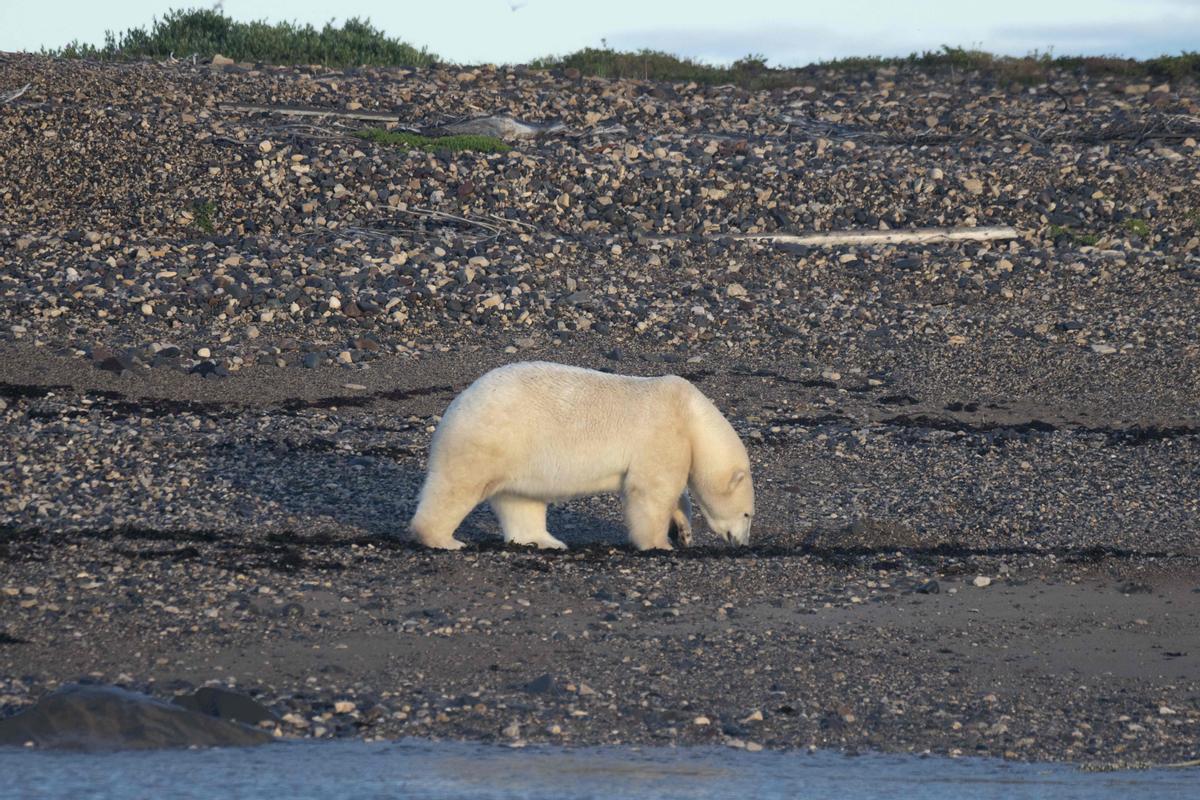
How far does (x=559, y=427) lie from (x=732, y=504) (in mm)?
1218

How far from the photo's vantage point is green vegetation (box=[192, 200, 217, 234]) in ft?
55.1

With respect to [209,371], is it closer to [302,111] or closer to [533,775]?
[533,775]

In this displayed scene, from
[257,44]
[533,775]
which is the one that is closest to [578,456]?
[533,775]

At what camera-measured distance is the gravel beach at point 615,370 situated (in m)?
6.63

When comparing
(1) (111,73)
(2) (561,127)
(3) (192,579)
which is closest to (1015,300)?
(2) (561,127)

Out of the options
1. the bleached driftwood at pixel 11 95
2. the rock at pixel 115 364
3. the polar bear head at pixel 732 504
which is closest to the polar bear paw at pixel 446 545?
the polar bear head at pixel 732 504

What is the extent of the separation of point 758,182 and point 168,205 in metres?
6.75

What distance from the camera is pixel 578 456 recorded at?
8.52 meters

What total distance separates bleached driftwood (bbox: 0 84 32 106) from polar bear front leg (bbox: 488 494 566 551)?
43.8ft

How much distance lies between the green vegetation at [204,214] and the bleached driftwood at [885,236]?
5457 mm

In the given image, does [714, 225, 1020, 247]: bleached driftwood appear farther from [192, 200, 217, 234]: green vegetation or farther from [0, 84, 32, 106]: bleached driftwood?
[0, 84, 32, 106]: bleached driftwood

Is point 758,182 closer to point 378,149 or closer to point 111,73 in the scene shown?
point 378,149

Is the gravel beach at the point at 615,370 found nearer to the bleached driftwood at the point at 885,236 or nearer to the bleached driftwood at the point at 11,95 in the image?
the bleached driftwood at the point at 885,236

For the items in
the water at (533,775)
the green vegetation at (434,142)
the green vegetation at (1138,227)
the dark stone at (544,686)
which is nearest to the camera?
the water at (533,775)
